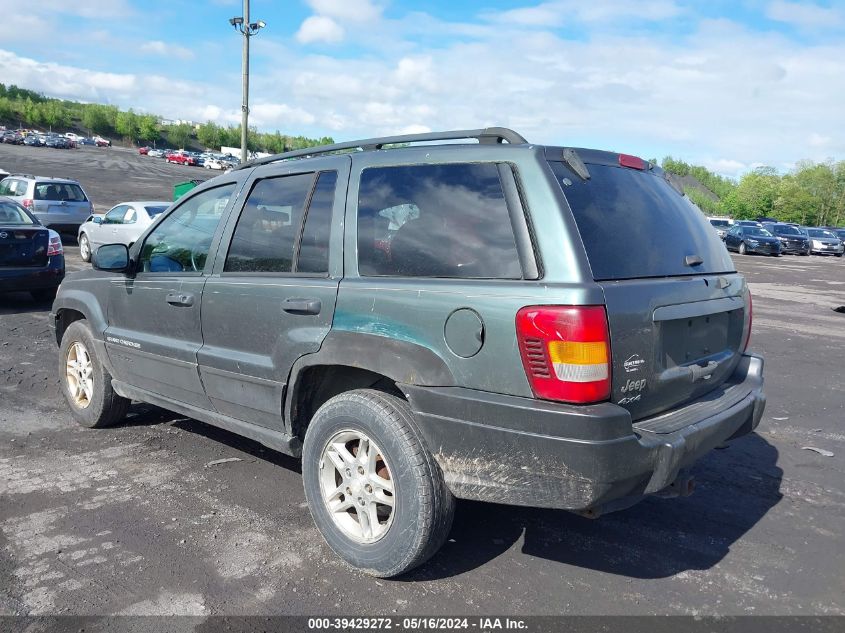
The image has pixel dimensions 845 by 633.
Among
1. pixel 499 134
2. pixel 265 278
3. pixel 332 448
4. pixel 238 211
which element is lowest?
pixel 332 448

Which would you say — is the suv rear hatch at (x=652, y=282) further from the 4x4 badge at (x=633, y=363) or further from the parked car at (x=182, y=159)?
the parked car at (x=182, y=159)

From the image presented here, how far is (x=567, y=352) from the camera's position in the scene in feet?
8.88

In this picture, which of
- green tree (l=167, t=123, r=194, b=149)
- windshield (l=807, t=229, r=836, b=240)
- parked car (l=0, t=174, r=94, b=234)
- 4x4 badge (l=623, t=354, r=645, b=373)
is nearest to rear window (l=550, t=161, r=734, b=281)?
4x4 badge (l=623, t=354, r=645, b=373)

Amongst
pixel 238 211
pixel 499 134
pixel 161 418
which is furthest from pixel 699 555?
pixel 161 418

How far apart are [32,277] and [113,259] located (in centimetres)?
641

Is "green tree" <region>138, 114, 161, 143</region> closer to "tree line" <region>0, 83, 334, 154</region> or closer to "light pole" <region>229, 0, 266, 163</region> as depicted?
"tree line" <region>0, 83, 334, 154</region>

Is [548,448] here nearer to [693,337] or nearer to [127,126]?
[693,337]

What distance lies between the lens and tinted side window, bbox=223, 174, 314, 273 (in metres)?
3.80

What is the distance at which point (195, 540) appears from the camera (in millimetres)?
3566

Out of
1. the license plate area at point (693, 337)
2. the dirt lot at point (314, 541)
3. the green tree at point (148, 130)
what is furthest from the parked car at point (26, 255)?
the green tree at point (148, 130)

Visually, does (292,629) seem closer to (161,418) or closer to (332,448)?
(332,448)

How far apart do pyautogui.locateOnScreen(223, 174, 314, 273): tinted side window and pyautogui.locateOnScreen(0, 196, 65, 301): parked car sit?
24.0 ft

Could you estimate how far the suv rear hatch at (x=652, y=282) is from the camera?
289 cm

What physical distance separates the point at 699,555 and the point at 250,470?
268 cm
